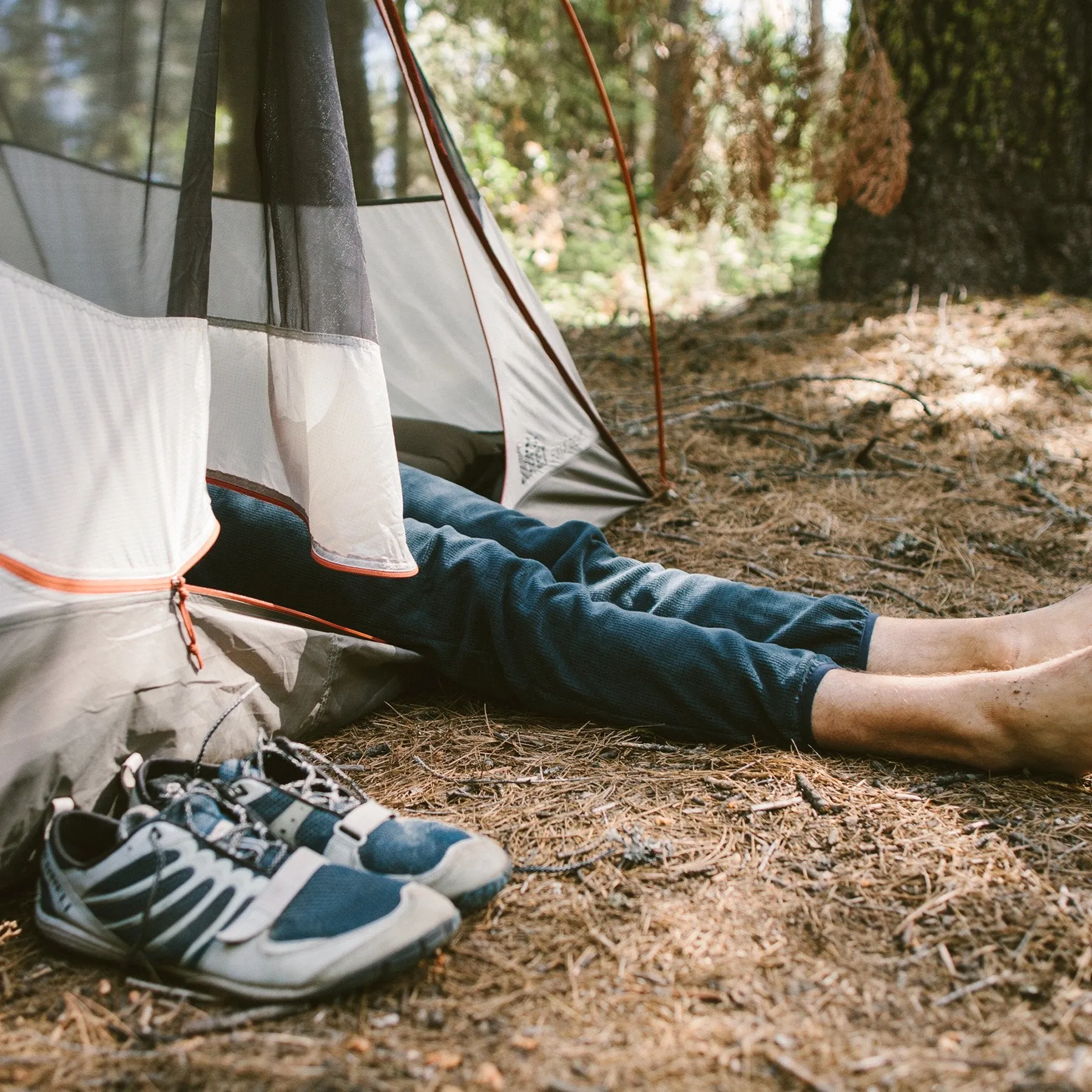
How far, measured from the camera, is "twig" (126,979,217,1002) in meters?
1.16

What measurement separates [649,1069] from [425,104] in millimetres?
2146

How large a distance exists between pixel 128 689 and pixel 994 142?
Result: 13.9 ft

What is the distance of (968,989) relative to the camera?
1.12 metres

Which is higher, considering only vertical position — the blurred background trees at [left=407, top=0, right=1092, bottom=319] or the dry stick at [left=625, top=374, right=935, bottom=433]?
the blurred background trees at [left=407, top=0, right=1092, bottom=319]

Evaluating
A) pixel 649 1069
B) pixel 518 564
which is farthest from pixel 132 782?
pixel 649 1069

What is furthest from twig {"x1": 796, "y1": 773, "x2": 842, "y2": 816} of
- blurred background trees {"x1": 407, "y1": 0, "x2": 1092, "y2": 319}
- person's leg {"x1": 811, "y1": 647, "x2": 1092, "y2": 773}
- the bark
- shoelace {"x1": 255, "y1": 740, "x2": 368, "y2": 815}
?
blurred background trees {"x1": 407, "y1": 0, "x2": 1092, "y2": 319}

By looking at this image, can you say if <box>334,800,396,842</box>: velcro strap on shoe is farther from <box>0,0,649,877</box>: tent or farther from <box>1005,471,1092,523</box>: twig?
<box>1005,471,1092,523</box>: twig

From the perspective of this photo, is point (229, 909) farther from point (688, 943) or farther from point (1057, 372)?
point (1057, 372)

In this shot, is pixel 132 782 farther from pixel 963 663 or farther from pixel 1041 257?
pixel 1041 257

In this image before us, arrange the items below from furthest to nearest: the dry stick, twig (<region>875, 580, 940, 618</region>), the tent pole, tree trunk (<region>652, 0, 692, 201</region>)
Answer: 1. tree trunk (<region>652, 0, 692, 201</region>)
2. the dry stick
3. the tent pole
4. twig (<region>875, 580, 940, 618</region>)

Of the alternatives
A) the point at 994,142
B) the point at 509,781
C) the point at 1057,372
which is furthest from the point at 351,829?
the point at 994,142

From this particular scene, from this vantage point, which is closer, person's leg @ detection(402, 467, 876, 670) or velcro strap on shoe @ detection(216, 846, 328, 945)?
velcro strap on shoe @ detection(216, 846, 328, 945)

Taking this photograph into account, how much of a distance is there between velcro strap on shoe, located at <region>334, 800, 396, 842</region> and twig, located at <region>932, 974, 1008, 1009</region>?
74cm

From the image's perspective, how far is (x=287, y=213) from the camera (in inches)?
64.1
